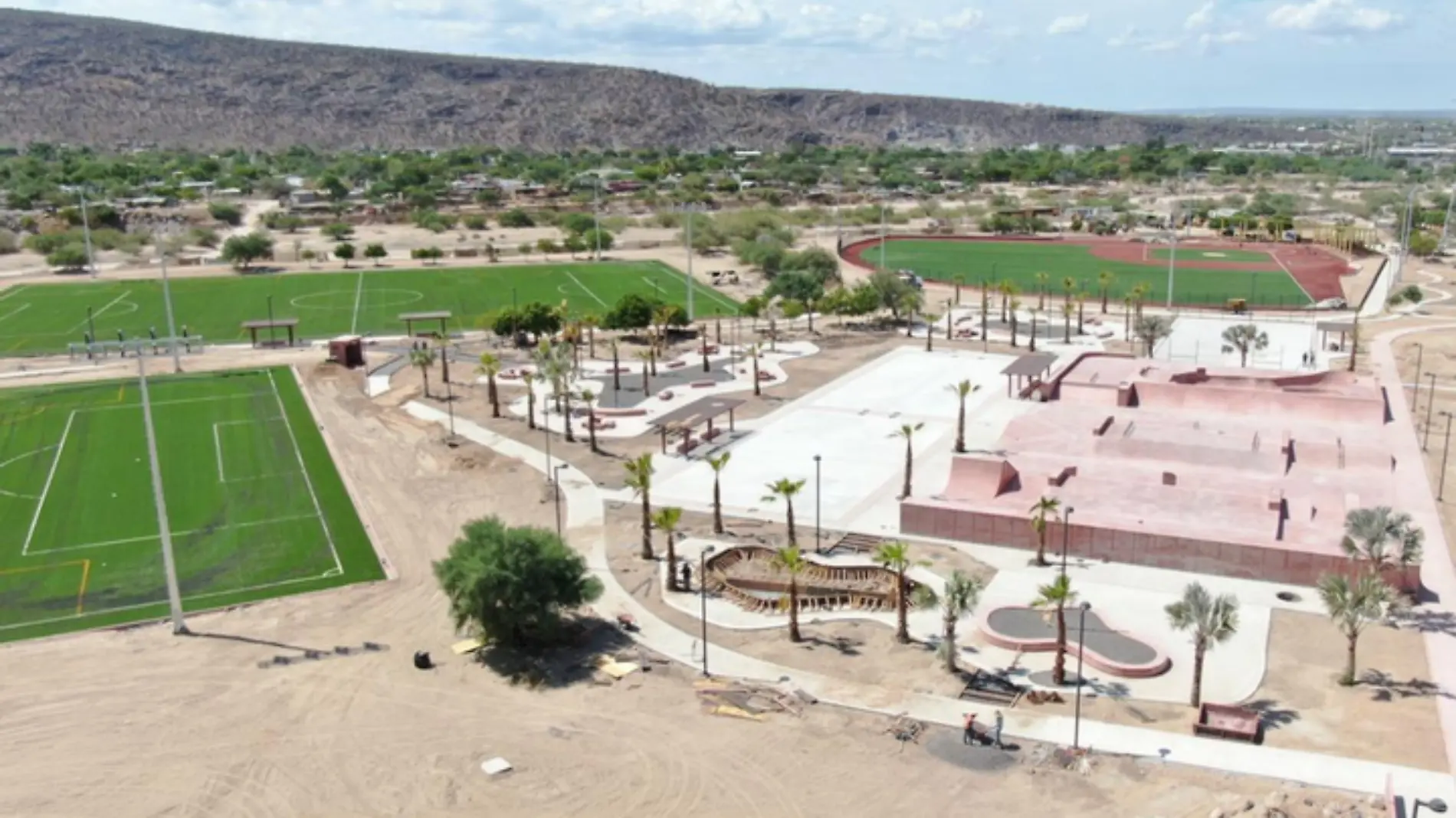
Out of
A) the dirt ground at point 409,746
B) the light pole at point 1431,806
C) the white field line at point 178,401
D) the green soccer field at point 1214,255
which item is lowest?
the dirt ground at point 409,746

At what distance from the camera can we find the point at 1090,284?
11619cm

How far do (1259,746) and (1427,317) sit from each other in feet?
257

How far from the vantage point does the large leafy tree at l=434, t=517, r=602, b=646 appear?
37469 millimetres

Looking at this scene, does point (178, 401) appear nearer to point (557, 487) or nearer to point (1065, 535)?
point (557, 487)

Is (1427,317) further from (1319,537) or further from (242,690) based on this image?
(242,690)

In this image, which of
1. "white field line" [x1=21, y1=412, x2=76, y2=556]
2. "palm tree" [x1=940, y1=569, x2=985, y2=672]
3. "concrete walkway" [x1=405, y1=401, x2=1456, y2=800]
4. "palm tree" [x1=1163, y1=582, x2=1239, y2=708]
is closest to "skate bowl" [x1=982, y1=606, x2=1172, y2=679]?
"palm tree" [x1=1163, y1=582, x2=1239, y2=708]

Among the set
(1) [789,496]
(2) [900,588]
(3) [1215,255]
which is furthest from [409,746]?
(3) [1215,255]

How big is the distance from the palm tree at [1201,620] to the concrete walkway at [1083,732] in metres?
2.05

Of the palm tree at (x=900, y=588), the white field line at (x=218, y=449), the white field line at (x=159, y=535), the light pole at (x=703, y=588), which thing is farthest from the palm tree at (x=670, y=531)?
the white field line at (x=218, y=449)

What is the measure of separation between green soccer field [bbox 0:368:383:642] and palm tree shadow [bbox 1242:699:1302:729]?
30158 millimetres

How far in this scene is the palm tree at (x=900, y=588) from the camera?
36969mm

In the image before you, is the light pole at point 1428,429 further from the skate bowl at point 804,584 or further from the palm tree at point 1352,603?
the skate bowl at point 804,584

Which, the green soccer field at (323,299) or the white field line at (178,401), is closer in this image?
the white field line at (178,401)

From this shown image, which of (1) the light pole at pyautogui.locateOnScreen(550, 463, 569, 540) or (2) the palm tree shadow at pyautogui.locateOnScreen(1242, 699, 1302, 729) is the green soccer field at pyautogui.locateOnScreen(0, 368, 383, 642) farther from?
(2) the palm tree shadow at pyautogui.locateOnScreen(1242, 699, 1302, 729)
